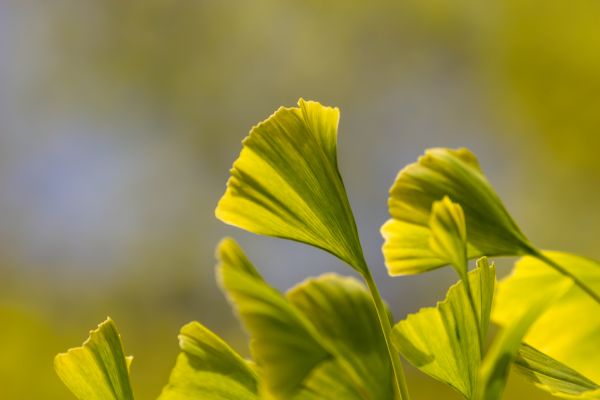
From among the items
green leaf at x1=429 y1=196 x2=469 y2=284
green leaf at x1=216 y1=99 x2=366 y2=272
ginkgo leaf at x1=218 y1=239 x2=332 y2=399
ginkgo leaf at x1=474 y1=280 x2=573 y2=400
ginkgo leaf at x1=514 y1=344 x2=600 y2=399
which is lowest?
ginkgo leaf at x1=514 y1=344 x2=600 y2=399

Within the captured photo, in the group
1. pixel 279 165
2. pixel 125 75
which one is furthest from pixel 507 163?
pixel 279 165

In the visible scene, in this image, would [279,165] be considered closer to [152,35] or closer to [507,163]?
[507,163]
